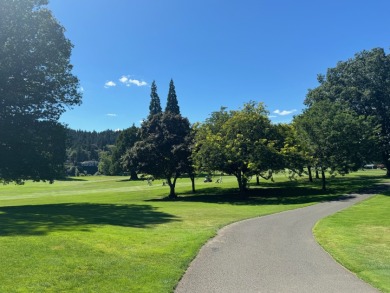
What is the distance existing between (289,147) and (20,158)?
89.5 ft

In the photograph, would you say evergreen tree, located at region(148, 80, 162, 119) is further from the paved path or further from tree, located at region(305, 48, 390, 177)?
the paved path

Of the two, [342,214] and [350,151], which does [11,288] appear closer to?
[342,214]

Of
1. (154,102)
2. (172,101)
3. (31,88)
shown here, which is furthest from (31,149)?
(154,102)

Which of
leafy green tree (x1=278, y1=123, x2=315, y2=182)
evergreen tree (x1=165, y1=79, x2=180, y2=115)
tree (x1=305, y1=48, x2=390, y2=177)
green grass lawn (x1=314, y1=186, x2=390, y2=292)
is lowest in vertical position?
green grass lawn (x1=314, y1=186, x2=390, y2=292)

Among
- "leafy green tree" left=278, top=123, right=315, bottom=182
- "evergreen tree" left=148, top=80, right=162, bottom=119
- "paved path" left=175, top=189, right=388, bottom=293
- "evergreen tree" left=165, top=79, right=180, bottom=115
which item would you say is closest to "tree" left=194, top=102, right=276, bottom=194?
"leafy green tree" left=278, top=123, right=315, bottom=182

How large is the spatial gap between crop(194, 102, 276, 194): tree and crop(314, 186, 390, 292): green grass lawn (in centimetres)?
1254

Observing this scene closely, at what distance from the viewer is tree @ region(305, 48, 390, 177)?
59062 mm

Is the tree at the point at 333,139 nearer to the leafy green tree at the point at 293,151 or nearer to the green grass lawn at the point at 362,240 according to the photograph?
the leafy green tree at the point at 293,151

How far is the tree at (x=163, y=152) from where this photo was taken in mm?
43062

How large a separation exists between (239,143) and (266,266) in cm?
2711

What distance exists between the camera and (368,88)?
195 feet

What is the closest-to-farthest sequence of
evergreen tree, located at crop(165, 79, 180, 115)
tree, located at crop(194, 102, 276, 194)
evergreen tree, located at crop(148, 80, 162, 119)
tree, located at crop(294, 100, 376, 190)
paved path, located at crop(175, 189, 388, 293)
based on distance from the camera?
paved path, located at crop(175, 189, 388, 293) → tree, located at crop(194, 102, 276, 194) → tree, located at crop(294, 100, 376, 190) → evergreen tree, located at crop(165, 79, 180, 115) → evergreen tree, located at crop(148, 80, 162, 119)

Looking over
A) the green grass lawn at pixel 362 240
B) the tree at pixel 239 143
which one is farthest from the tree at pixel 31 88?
the green grass lawn at pixel 362 240

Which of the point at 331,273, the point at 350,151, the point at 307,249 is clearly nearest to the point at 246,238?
the point at 307,249
